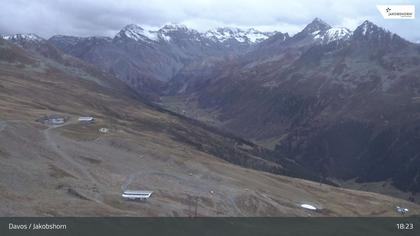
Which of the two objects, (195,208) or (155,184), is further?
(155,184)

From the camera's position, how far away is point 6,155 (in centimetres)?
17338
